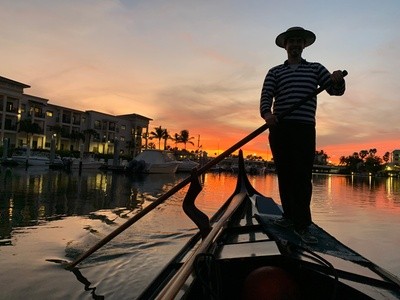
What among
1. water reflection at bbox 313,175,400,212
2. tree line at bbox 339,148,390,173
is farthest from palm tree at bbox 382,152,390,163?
water reflection at bbox 313,175,400,212

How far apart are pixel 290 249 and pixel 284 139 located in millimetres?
1173

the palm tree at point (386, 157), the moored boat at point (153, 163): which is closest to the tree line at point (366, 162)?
the palm tree at point (386, 157)

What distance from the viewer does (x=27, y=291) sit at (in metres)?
3.49

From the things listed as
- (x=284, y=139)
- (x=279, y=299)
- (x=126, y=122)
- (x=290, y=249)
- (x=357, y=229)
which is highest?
(x=126, y=122)

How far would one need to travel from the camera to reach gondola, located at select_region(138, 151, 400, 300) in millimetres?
1775

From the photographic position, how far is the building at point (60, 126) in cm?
4338

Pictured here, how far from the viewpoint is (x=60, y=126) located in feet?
173

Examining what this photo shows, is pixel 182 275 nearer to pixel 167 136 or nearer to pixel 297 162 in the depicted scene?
pixel 297 162

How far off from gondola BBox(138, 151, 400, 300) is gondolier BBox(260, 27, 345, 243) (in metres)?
0.45

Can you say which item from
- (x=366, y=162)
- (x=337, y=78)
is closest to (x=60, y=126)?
(x=337, y=78)

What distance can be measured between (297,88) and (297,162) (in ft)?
2.06

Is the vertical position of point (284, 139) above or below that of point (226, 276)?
above

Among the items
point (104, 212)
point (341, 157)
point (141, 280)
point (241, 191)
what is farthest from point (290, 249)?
point (341, 157)

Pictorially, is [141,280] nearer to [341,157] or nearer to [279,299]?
[279,299]
